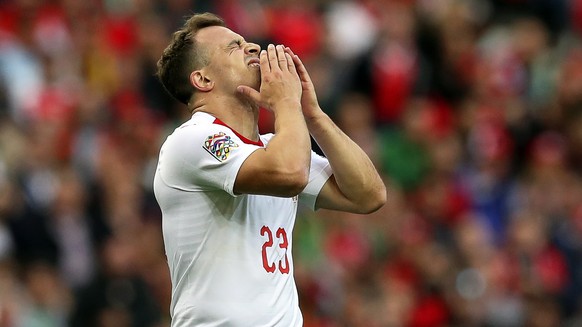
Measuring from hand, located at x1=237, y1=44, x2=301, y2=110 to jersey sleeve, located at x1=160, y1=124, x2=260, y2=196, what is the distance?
179mm

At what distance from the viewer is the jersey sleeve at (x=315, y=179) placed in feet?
18.1

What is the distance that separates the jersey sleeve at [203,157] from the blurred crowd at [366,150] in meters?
4.20

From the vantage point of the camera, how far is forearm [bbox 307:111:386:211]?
5.32 metres

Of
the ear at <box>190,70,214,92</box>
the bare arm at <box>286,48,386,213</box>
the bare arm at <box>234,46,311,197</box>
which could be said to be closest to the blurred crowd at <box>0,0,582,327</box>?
the bare arm at <box>286,48,386,213</box>

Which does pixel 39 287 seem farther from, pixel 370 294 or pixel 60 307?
pixel 370 294

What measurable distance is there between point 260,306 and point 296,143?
2.31ft

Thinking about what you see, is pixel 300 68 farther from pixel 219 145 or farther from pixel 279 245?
pixel 279 245

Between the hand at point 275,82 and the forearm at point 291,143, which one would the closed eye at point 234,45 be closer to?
the hand at point 275,82

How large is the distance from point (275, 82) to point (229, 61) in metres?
0.34

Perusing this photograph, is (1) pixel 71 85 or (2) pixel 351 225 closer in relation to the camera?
(2) pixel 351 225

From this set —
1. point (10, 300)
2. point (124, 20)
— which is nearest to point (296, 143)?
point (10, 300)

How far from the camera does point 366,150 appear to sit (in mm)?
11375

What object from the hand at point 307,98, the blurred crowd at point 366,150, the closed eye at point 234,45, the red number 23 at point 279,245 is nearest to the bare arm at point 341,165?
the hand at point 307,98

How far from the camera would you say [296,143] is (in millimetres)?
4812
